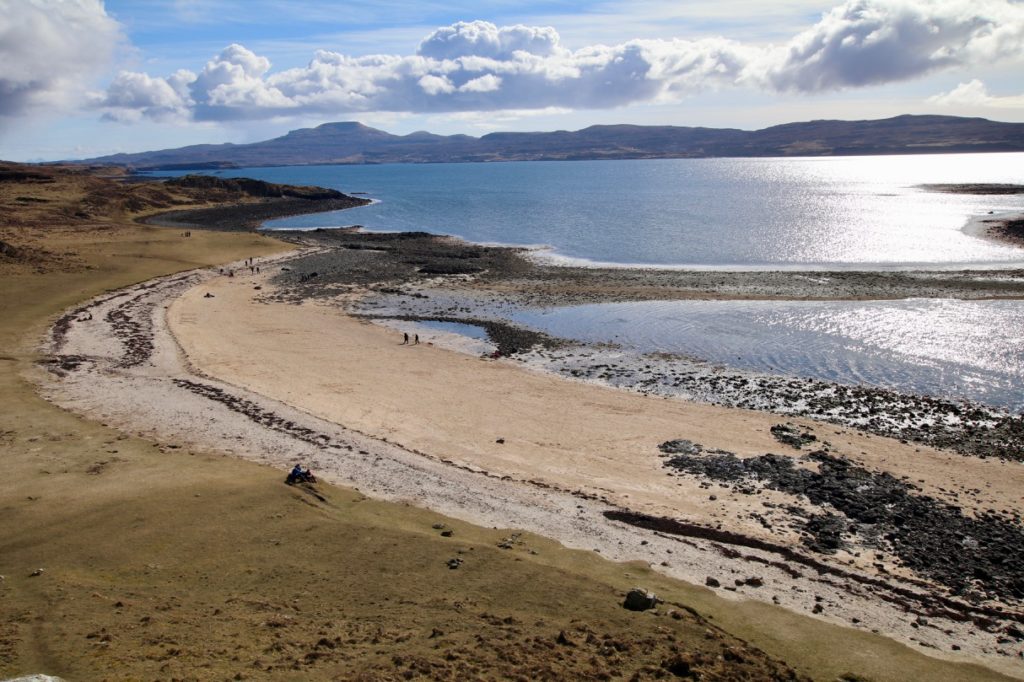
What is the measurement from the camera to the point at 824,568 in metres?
19.9

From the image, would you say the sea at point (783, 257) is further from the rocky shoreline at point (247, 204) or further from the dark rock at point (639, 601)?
the dark rock at point (639, 601)

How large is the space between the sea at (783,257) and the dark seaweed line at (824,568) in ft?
66.1

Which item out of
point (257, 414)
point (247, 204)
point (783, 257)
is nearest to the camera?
point (257, 414)

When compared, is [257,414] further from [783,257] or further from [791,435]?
[783,257]

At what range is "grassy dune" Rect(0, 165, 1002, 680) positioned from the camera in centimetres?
1322

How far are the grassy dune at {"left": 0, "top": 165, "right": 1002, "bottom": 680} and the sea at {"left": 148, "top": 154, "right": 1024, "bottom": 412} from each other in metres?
26.0

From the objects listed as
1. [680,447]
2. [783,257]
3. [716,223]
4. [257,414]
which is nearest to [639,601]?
[680,447]

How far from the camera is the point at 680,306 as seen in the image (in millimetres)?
56688

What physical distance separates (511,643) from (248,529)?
8.83m

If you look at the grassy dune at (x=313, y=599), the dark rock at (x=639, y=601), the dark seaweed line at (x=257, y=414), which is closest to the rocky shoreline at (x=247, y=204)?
the dark seaweed line at (x=257, y=414)

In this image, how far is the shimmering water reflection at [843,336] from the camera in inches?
1521

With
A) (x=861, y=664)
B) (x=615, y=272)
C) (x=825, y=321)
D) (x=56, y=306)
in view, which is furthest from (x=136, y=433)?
(x=615, y=272)

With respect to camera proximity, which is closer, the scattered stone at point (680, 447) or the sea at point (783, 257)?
the scattered stone at point (680, 447)

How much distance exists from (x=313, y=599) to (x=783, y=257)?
76038mm
